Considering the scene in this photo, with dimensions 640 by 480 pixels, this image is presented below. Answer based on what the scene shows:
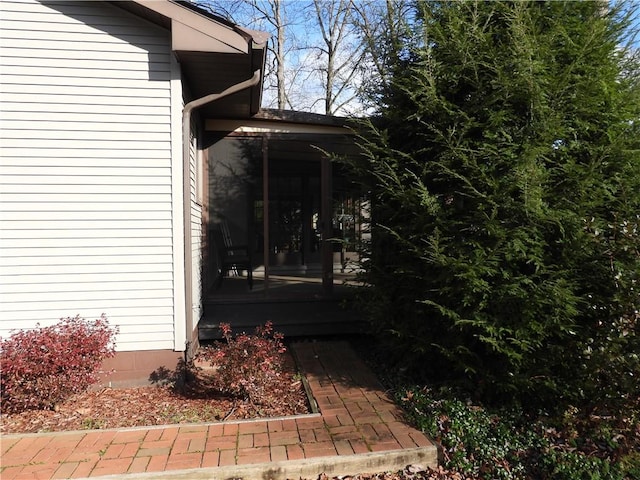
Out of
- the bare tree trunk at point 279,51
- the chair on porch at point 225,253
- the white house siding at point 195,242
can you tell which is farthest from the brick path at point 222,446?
the bare tree trunk at point 279,51

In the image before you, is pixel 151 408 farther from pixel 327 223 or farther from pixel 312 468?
pixel 327 223

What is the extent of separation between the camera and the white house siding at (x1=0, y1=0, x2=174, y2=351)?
3.96 metres

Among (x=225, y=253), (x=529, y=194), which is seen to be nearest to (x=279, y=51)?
(x=225, y=253)

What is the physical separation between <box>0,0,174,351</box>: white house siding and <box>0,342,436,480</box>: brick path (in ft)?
3.70

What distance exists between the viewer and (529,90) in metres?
3.30

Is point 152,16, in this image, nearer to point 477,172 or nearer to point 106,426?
point 477,172

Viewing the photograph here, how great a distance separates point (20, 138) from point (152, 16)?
1.65 meters

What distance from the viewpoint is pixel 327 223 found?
5770 mm

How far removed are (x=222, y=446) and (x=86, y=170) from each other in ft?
9.13

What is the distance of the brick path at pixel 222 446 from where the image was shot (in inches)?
111

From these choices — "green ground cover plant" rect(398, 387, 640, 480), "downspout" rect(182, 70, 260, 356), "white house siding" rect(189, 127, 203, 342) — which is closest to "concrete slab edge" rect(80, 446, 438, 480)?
"green ground cover plant" rect(398, 387, 640, 480)

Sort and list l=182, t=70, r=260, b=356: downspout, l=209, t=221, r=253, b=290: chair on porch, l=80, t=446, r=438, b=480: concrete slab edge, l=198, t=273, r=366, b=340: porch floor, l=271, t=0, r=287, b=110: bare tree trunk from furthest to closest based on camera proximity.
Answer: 1. l=271, t=0, r=287, b=110: bare tree trunk
2. l=209, t=221, r=253, b=290: chair on porch
3. l=198, t=273, r=366, b=340: porch floor
4. l=182, t=70, r=260, b=356: downspout
5. l=80, t=446, r=438, b=480: concrete slab edge

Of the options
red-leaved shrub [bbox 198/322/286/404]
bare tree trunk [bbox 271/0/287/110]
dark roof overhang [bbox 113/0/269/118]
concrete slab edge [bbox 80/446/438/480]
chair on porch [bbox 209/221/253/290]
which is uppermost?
bare tree trunk [bbox 271/0/287/110]

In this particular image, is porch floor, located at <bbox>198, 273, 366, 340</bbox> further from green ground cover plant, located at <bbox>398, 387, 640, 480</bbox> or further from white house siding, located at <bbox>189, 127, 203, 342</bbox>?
green ground cover plant, located at <bbox>398, 387, 640, 480</bbox>
